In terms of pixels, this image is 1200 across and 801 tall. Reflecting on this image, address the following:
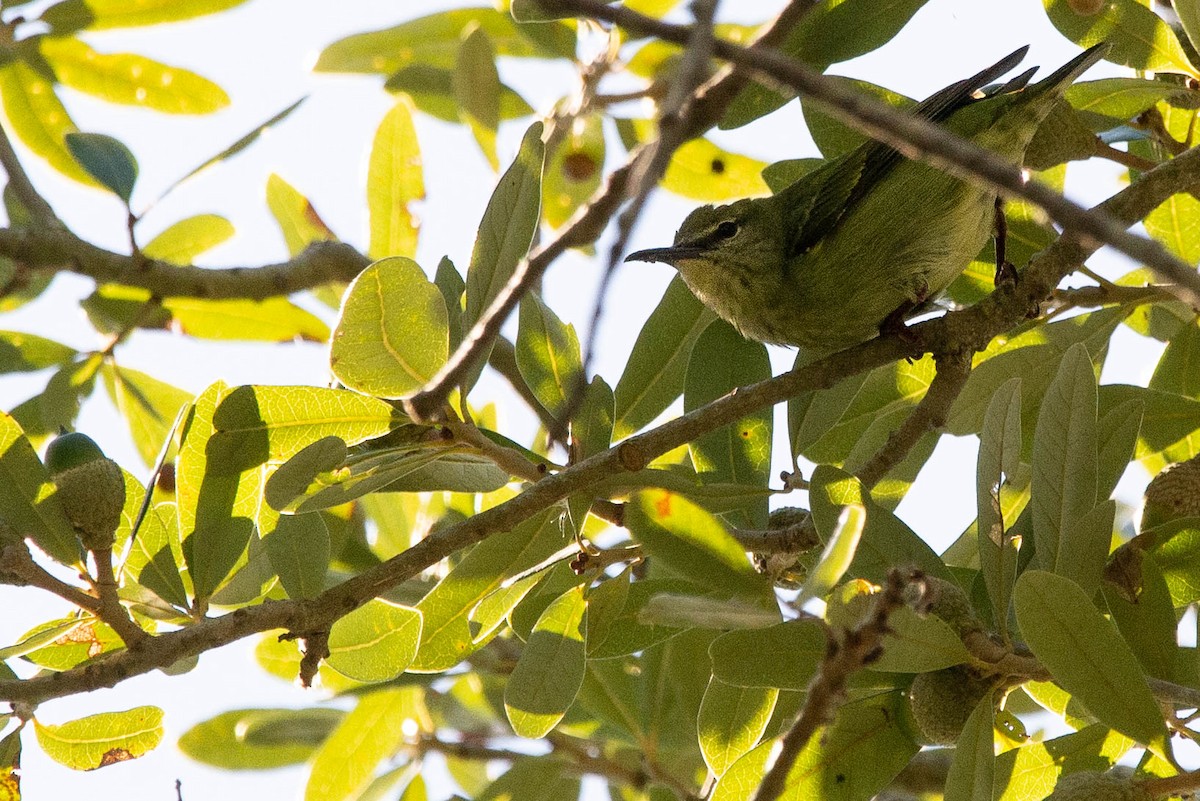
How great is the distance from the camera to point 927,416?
3.65m

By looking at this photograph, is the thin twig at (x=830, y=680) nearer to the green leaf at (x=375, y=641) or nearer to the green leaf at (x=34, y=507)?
the green leaf at (x=375, y=641)

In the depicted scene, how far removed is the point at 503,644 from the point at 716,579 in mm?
2621

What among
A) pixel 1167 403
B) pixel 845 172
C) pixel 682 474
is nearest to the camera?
pixel 682 474

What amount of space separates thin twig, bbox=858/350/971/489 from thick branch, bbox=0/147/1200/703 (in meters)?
0.07

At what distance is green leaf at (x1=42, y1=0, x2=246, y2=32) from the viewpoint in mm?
5141

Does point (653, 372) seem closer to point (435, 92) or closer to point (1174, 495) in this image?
point (1174, 495)

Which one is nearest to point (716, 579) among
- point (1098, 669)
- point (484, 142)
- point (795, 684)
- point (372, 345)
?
point (795, 684)

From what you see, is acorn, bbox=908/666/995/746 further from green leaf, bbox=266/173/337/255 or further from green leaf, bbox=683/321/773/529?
green leaf, bbox=266/173/337/255

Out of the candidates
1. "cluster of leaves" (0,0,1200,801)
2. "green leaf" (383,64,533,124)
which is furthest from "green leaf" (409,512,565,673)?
Result: "green leaf" (383,64,533,124)

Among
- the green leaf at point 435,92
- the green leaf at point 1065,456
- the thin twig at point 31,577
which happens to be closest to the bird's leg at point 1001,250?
the green leaf at point 1065,456

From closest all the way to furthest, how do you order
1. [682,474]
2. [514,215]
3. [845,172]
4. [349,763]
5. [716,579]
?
1. [716,579]
2. [514,215]
3. [682,474]
4. [349,763]
5. [845,172]

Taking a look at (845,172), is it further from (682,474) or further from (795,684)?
(795,684)

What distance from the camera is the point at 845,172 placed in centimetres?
479

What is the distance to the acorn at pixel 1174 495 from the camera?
10.9ft
